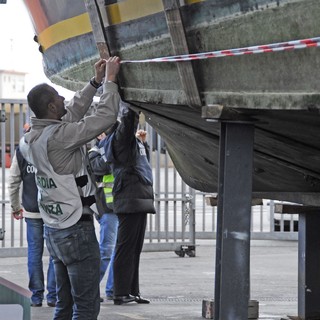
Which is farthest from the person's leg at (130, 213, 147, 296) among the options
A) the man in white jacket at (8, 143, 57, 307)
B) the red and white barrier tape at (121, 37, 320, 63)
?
the red and white barrier tape at (121, 37, 320, 63)

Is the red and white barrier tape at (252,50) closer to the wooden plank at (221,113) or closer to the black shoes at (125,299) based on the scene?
the wooden plank at (221,113)

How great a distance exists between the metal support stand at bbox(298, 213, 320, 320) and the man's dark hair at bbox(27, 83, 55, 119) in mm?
2615

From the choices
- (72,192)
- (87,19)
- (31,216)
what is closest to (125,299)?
(31,216)

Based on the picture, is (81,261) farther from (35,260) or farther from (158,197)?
Answer: (158,197)

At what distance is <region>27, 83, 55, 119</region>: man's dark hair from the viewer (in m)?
6.55

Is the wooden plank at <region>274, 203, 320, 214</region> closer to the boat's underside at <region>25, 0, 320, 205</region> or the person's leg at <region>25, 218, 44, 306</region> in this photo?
the boat's underside at <region>25, 0, 320, 205</region>

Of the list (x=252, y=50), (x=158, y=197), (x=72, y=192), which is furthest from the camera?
(x=158, y=197)

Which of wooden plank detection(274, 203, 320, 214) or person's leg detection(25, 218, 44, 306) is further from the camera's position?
person's leg detection(25, 218, 44, 306)

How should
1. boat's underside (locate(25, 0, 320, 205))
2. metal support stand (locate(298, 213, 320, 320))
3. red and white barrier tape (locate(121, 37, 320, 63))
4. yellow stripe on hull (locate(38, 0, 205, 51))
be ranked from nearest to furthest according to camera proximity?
red and white barrier tape (locate(121, 37, 320, 63)) → boat's underside (locate(25, 0, 320, 205)) → yellow stripe on hull (locate(38, 0, 205, 51)) → metal support stand (locate(298, 213, 320, 320))

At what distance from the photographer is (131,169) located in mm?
9711

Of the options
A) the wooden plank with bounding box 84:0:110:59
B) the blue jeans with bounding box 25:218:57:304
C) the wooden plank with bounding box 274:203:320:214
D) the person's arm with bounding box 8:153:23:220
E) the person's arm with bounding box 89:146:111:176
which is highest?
the wooden plank with bounding box 84:0:110:59

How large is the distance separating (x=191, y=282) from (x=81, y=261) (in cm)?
568

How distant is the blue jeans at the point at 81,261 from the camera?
635 centimetres

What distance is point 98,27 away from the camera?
6160 mm
